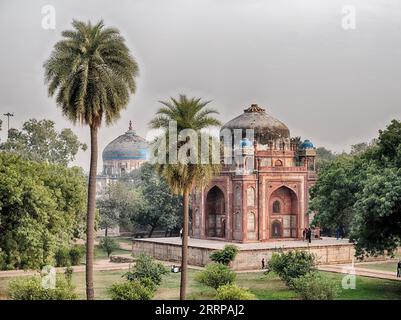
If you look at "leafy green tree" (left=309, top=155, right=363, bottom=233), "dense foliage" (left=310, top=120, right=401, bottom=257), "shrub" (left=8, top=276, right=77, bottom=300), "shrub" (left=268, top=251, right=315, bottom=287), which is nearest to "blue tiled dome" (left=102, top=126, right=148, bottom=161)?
"dense foliage" (left=310, top=120, right=401, bottom=257)

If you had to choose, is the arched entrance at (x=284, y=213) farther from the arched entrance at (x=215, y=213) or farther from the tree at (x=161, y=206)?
the tree at (x=161, y=206)

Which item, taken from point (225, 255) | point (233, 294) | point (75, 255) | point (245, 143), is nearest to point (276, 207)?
point (245, 143)

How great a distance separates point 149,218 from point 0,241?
30.7 meters

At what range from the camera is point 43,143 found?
6519 cm

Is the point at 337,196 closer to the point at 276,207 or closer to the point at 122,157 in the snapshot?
the point at 276,207

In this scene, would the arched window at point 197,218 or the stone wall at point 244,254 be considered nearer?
the stone wall at point 244,254

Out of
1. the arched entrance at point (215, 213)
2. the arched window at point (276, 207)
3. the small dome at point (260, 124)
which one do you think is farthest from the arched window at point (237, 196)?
the small dome at point (260, 124)

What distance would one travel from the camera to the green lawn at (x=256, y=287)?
32500 millimetres

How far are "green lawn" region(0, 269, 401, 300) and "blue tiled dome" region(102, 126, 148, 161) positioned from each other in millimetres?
62920

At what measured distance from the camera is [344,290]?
34.2 m

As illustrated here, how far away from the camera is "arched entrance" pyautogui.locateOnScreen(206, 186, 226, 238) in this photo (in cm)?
5150

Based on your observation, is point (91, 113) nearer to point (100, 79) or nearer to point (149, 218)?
point (100, 79)

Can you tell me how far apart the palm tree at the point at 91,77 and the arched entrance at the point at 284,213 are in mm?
25322

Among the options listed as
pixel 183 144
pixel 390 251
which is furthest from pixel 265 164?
pixel 183 144
